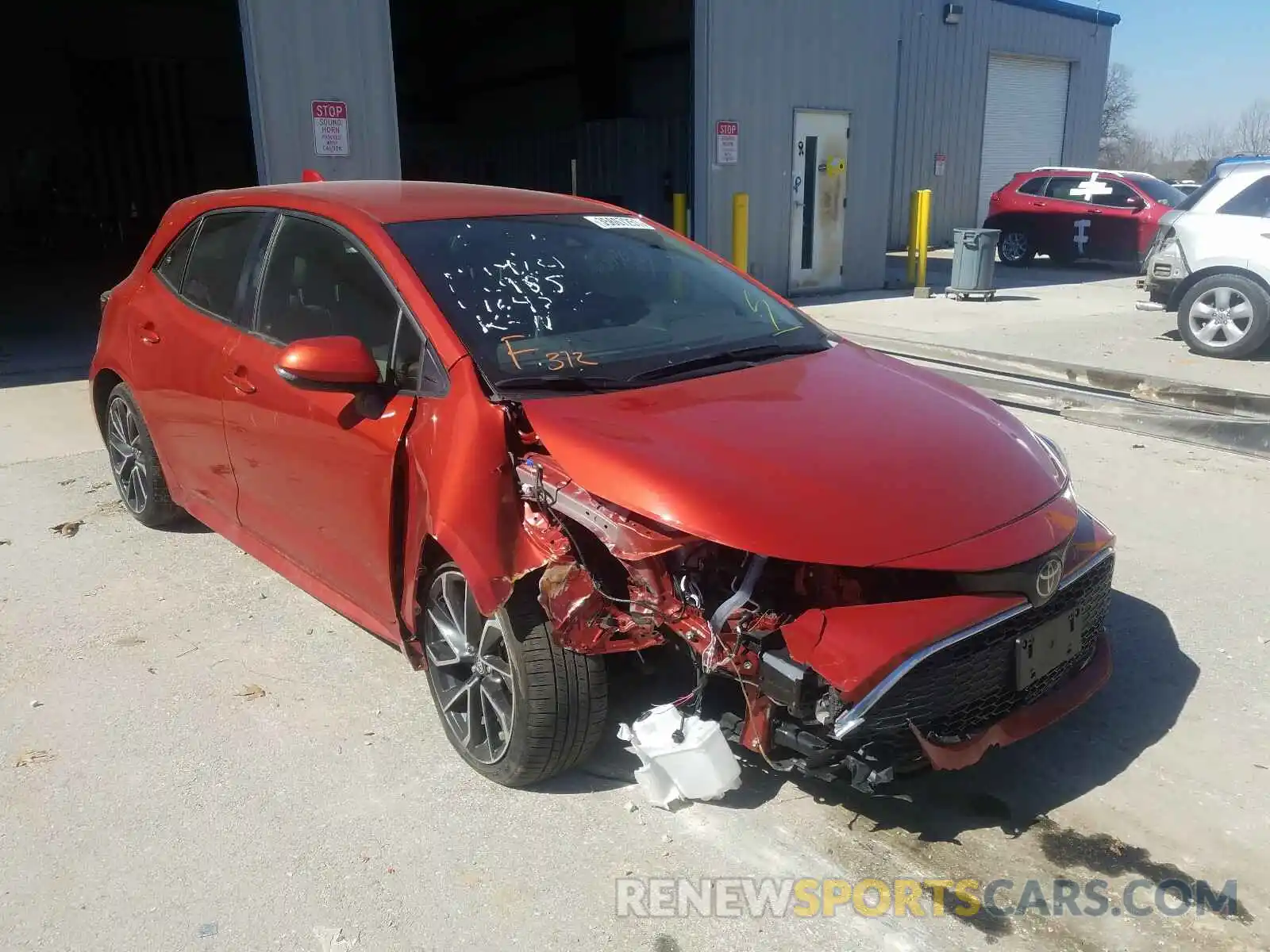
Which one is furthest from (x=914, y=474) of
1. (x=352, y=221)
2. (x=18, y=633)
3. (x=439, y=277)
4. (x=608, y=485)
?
(x=18, y=633)

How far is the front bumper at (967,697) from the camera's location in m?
2.42

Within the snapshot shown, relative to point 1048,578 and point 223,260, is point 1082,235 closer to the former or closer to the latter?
point 223,260

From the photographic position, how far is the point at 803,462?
8.75ft

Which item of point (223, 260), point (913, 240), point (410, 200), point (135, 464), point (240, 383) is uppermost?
point (410, 200)

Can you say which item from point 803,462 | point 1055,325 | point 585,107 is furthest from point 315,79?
point 585,107

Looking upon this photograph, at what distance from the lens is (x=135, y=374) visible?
4.64m

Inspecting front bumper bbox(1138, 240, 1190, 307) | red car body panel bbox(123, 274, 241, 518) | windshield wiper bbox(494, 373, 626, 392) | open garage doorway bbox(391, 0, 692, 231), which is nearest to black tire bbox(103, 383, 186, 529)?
red car body panel bbox(123, 274, 241, 518)

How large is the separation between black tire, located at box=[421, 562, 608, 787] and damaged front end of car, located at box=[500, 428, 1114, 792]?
0.31 feet

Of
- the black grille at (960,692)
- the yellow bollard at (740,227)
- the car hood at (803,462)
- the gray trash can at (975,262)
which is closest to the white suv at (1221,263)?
the gray trash can at (975,262)

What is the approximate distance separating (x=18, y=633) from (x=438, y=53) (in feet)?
72.5

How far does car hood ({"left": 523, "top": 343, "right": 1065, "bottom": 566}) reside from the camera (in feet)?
→ 8.05

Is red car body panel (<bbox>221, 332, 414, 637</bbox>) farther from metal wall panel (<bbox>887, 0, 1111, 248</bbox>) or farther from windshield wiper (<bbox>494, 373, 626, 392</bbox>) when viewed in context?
metal wall panel (<bbox>887, 0, 1111, 248</bbox>)

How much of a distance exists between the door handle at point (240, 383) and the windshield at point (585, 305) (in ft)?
2.67

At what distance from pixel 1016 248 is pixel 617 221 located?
1703cm
